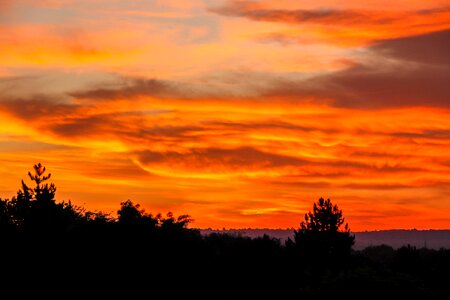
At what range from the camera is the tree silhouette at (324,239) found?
112312mm

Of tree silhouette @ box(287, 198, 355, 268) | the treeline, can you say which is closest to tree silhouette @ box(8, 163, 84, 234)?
the treeline

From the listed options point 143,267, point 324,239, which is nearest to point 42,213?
point 143,267

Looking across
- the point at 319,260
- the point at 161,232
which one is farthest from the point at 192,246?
the point at 319,260

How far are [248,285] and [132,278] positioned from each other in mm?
17634

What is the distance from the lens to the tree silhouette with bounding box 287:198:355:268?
368 feet

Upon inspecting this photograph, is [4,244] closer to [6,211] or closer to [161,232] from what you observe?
[161,232]

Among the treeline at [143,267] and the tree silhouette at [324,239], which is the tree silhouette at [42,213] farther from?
the tree silhouette at [324,239]

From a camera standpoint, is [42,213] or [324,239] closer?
[42,213]

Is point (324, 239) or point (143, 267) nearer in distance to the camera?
point (143, 267)

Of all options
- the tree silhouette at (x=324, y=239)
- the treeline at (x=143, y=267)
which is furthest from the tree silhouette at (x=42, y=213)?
the tree silhouette at (x=324, y=239)

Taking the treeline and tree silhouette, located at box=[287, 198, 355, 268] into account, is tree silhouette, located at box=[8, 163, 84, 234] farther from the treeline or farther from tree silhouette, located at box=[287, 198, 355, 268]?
tree silhouette, located at box=[287, 198, 355, 268]

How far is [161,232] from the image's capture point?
75.7 metres

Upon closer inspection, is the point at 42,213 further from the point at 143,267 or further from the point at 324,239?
the point at 324,239

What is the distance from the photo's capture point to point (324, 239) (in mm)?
120250
